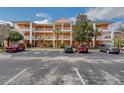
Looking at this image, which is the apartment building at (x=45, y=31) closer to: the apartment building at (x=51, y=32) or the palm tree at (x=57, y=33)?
the apartment building at (x=51, y=32)

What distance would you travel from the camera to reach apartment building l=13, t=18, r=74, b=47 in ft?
174

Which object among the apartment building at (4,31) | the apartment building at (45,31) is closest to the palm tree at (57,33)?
the apartment building at (45,31)

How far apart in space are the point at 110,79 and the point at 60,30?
42.4 metres

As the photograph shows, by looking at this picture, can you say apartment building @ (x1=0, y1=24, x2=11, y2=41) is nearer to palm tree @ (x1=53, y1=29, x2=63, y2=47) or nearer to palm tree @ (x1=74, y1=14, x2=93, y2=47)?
palm tree @ (x1=53, y1=29, x2=63, y2=47)

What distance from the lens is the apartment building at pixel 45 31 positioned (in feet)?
174

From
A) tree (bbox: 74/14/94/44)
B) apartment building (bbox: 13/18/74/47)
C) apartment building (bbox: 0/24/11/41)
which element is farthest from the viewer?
apartment building (bbox: 13/18/74/47)

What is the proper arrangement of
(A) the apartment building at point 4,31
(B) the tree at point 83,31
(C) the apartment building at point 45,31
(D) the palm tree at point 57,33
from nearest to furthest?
(A) the apartment building at point 4,31, (B) the tree at point 83,31, (D) the palm tree at point 57,33, (C) the apartment building at point 45,31

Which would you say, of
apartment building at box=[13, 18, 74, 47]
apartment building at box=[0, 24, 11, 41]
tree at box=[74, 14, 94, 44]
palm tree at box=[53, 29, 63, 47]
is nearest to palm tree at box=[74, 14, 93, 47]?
tree at box=[74, 14, 94, 44]
